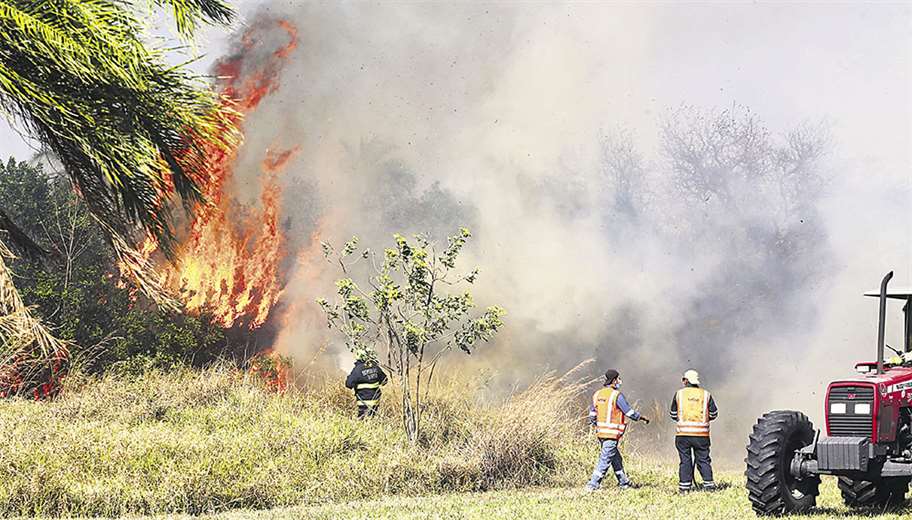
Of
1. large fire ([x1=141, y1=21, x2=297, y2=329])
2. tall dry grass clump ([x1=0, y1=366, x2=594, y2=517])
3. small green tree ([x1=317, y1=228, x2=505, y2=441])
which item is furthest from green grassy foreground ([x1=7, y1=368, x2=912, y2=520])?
large fire ([x1=141, y1=21, x2=297, y2=329])

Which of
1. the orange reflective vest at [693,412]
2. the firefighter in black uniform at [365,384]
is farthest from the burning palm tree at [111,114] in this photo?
the orange reflective vest at [693,412]

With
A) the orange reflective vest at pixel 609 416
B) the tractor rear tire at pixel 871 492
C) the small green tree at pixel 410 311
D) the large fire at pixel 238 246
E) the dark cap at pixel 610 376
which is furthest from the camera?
the large fire at pixel 238 246

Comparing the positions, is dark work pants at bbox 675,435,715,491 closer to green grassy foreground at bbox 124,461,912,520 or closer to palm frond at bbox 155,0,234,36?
green grassy foreground at bbox 124,461,912,520

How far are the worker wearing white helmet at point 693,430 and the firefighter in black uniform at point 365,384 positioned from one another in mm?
5741

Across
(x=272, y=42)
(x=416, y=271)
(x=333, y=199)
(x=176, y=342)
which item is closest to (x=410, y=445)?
(x=416, y=271)

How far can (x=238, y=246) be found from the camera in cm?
2483

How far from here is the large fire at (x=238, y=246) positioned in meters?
23.9

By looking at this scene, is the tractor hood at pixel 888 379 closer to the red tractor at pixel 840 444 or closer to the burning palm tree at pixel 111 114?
the red tractor at pixel 840 444

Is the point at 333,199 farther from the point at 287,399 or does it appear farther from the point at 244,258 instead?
the point at 287,399

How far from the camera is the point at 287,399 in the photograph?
16.9 meters

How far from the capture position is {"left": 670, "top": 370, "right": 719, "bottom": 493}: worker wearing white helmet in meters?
12.7

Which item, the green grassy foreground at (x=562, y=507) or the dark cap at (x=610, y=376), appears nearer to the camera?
the green grassy foreground at (x=562, y=507)

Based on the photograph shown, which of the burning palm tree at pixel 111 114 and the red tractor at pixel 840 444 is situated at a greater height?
the burning palm tree at pixel 111 114

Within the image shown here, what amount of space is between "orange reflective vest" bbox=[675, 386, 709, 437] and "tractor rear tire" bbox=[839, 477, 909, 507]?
2.70 m
